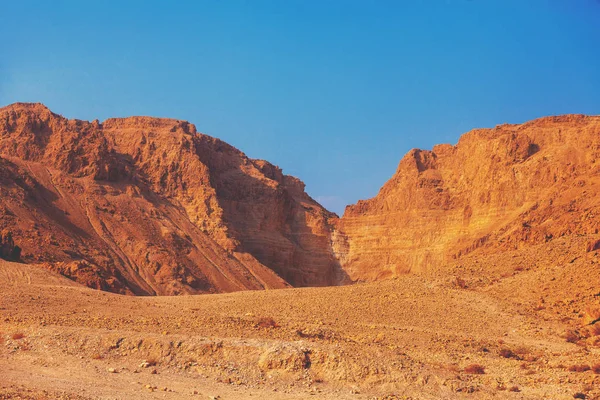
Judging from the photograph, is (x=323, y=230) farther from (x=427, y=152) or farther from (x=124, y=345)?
(x=124, y=345)

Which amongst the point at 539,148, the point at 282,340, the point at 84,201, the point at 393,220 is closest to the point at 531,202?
the point at 539,148

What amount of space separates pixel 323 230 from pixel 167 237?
21.2 m

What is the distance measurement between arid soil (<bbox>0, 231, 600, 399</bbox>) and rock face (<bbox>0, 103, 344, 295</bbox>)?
15.9 meters

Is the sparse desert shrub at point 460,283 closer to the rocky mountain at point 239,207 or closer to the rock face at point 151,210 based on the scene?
the rocky mountain at point 239,207

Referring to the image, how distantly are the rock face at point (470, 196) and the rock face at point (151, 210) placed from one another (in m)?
4.72

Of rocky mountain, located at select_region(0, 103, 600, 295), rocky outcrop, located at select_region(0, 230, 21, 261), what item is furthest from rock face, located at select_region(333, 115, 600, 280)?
rocky outcrop, located at select_region(0, 230, 21, 261)

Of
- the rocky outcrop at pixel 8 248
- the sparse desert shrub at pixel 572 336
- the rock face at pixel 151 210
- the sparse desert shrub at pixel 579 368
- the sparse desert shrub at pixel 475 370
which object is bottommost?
the sparse desert shrub at pixel 475 370

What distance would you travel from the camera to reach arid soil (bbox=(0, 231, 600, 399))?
20.0 metres

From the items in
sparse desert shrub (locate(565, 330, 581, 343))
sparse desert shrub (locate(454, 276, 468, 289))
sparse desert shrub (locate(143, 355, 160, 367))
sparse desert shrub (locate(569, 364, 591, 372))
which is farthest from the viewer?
sparse desert shrub (locate(454, 276, 468, 289))

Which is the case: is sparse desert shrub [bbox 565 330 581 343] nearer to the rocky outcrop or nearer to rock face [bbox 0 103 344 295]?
rock face [bbox 0 103 344 295]

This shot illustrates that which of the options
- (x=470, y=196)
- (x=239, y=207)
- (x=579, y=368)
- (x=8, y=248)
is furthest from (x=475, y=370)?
(x=239, y=207)

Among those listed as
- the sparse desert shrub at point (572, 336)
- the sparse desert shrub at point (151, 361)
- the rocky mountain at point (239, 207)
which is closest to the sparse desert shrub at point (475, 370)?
the sparse desert shrub at point (572, 336)

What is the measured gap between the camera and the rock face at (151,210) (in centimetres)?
5684

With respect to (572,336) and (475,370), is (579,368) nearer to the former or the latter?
(475,370)
